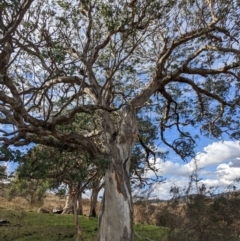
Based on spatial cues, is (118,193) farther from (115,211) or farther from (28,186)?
(28,186)

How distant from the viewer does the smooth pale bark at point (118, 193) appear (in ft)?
31.6

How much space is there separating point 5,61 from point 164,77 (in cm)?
572

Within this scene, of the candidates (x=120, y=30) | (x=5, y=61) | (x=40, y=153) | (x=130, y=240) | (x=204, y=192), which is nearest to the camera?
(x=5, y=61)

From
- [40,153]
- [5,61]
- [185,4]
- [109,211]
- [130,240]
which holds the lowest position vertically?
[130,240]

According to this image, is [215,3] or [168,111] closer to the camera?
[215,3]

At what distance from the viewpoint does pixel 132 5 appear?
1094 cm

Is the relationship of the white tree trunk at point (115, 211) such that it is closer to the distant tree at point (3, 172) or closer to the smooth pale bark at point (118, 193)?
the smooth pale bark at point (118, 193)

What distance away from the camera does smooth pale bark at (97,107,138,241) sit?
9641 millimetres

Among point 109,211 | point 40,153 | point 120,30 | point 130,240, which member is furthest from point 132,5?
point 130,240

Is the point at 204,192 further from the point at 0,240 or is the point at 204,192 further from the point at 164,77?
the point at 0,240

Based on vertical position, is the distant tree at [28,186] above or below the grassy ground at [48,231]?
above

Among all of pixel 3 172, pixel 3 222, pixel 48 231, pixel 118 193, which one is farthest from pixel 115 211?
pixel 3 222

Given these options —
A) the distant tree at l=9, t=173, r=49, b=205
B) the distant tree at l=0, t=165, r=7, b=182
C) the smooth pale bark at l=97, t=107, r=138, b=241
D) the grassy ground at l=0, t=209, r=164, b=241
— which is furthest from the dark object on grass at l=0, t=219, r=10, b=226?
the smooth pale bark at l=97, t=107, r=138, b=241

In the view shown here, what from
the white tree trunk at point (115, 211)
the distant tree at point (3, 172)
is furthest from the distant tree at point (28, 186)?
the white tree trunk at point (115, 211)
